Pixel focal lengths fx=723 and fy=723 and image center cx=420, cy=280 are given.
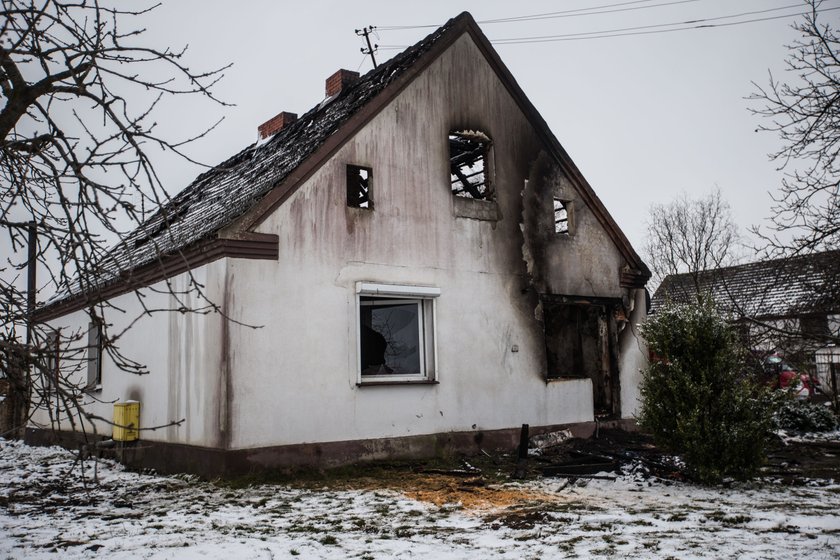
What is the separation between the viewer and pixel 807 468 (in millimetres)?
10305

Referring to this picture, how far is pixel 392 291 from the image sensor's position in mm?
11195

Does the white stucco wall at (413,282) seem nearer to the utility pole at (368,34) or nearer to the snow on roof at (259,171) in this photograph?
the snow on roof at (259,171)

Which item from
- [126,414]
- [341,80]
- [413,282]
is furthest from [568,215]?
[126,414]

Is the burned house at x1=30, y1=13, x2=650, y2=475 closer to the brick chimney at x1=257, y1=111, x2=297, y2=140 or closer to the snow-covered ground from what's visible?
the snow-covered ground

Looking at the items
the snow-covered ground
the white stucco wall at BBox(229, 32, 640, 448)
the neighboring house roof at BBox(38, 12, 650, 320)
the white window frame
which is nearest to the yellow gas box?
the neighboring house roof at BBox(38, 12, 650, 320)

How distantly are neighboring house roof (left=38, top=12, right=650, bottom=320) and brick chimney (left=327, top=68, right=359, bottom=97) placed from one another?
1.04 feet

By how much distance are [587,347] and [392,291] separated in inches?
205

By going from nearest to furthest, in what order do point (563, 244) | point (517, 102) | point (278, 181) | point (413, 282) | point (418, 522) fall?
point (418, 522)
point (278, 181)
point (413, 282)
point (517, 102)
point (563, 244)

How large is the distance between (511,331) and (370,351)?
277 centimetres

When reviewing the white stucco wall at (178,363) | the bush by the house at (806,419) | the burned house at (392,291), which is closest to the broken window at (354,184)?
the burned house at (392,291)

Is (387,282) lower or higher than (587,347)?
higher

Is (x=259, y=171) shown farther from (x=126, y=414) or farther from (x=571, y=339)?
(x=571, y=339)

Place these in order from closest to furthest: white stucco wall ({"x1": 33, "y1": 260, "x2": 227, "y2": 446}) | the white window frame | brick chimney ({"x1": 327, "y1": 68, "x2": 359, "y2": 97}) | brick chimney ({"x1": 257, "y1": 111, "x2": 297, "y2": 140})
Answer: white stucco wall ({"x1": 33, "y1": 260, "x2": 227, "y2": 446}), the white window frame, brick chimney ({"x1": 327, "y1": 68, "x2": 359, "y2": 97}), brick chimney ({"x1": 257, "y1": 111, "x2": 297, "y2": 140})

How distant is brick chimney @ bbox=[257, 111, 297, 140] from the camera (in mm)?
17000
